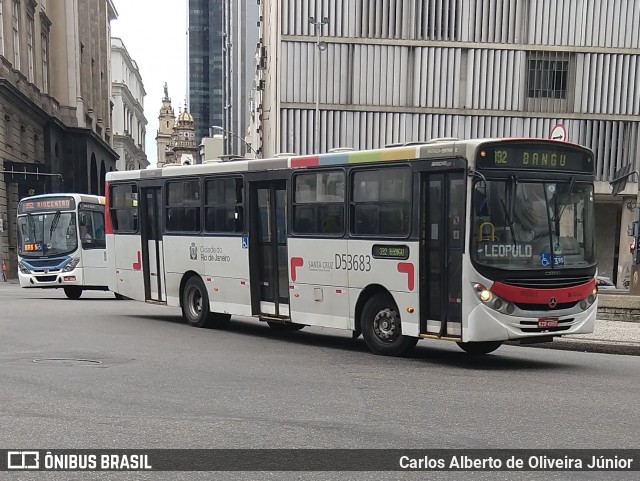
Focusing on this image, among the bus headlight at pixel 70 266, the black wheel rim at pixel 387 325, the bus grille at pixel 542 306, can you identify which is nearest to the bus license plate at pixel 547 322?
the bus grille at pixel 542 306

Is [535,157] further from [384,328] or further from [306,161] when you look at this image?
[306,161]

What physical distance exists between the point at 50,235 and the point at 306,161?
52.1ft

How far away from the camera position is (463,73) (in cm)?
3981

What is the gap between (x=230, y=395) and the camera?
8.22 m

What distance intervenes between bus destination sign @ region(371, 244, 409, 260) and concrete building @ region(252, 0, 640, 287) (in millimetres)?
28370

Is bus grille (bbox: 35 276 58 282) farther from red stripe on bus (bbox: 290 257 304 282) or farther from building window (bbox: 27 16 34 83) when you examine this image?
building window (bbox: 27 16 34 83)

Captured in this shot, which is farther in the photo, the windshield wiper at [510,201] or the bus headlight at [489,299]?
the windshield wiper at [510,201]

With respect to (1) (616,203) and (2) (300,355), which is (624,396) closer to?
(2) (300,355)

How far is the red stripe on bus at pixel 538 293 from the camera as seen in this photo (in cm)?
1027

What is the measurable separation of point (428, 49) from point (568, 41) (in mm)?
7033

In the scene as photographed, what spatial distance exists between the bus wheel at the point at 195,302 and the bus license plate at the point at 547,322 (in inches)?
273

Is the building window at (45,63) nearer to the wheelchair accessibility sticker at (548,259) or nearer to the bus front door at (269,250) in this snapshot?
the bus front door at (269,250)

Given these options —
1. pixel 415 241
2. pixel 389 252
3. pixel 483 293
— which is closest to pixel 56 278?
pixel 389 252

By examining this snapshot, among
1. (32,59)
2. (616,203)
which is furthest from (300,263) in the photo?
(32,59)
